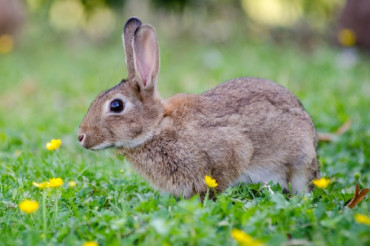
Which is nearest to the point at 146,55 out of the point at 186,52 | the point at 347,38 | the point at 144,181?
the point at 144,181

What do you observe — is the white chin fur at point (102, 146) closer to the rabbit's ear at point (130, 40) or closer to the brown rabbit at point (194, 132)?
the brown rabbit at point (194, 132)

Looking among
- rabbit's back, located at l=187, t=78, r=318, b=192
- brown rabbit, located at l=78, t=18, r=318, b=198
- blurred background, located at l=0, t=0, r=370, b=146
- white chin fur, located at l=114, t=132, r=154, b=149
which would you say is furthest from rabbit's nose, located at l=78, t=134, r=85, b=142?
blurred background, located at l=0, t=0, r=370, b=146

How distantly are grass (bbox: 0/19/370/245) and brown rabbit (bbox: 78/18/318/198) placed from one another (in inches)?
10.0

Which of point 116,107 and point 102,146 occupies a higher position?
point 116,107

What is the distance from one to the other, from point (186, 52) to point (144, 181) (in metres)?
8.07

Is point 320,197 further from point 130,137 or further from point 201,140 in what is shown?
point 130,137

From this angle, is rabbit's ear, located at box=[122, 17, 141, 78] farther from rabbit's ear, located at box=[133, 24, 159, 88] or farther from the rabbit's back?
the rabbit's back

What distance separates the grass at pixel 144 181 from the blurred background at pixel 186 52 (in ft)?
0.13

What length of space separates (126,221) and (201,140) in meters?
1.10

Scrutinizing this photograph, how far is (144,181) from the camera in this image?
15.1 ft

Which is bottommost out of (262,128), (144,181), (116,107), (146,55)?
(144,181)

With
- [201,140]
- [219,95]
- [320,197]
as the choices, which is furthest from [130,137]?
[320,197]

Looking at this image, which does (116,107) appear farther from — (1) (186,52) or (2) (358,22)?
(2) (358,22)

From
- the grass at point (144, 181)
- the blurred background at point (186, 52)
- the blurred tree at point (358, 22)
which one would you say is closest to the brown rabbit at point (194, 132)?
the grass at point (144, 181)
